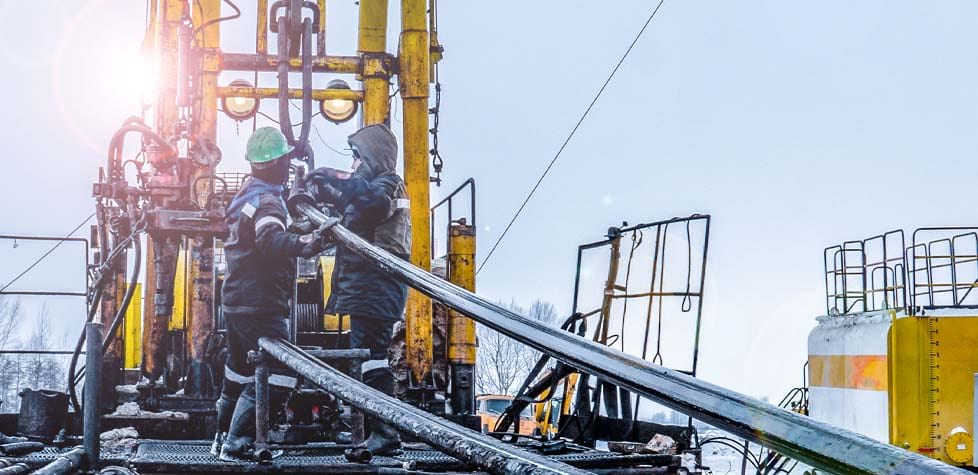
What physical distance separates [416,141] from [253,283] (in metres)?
3.54

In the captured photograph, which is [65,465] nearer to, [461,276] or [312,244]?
[312,244]

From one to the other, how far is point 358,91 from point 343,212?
2987mm

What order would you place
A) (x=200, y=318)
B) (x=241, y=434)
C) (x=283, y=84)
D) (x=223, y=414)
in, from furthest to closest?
(x=200, y=318) → (x=283, y=84) → (x=223, y=414) → (x=241, y=434)

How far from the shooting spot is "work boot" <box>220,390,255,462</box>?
16.1 ft

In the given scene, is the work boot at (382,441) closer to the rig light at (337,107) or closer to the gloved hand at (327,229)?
the gloved hand at (327,229)

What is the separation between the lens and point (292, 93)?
888 cm

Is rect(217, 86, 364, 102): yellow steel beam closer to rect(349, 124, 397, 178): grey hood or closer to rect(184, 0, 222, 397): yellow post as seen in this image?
rect(184, 0, 222, 397): yellow post

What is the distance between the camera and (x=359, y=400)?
10.5 ft

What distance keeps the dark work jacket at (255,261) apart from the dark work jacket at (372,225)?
0.50m

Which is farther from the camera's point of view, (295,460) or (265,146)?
(265,146)

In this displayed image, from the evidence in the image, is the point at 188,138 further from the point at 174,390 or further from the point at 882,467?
the point at 882,467

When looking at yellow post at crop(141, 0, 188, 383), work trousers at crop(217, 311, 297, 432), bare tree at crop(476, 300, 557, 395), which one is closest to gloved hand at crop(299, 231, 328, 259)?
work trousers at crop(217, 311, 297, 432)

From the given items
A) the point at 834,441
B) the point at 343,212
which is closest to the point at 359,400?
the point at 834,441

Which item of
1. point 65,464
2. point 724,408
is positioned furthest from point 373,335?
point 724,408
